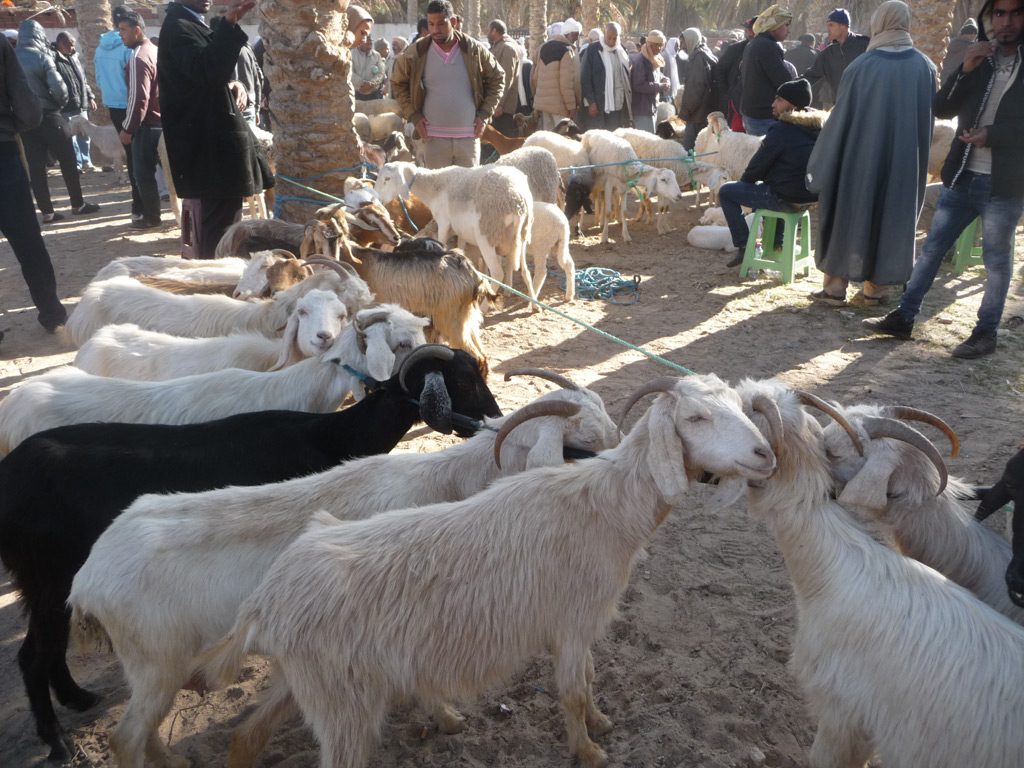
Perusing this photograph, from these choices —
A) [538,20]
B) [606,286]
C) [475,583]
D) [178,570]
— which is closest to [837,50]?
[606,286]

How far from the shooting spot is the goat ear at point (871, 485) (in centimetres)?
246

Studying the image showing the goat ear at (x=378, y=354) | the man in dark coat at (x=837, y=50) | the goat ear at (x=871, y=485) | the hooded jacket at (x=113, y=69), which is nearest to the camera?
the goat ear at (x=871, y=485)

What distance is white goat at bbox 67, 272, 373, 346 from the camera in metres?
4.38

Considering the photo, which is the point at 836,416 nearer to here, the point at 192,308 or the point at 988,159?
the point at 192,308

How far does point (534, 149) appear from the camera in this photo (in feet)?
28.2

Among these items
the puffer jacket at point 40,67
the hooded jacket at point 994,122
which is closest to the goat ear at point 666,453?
the hooded jacket at point 994,122

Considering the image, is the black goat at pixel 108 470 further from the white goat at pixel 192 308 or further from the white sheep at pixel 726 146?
the white sheep at pixel 726 146

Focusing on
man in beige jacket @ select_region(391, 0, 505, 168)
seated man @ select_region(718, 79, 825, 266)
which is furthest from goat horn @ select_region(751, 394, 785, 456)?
man in beige jacket @ select_region(391, 0, 505, 168)

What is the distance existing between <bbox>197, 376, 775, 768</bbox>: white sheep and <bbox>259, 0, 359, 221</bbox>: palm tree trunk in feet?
20.5

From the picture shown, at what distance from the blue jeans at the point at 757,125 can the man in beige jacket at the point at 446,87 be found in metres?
3.53

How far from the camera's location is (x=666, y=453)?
2.38 m

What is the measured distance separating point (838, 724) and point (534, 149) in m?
→ 7.27

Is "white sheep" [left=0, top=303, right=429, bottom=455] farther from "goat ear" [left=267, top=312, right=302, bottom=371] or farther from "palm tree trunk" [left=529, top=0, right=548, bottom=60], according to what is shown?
"palm tree trunk" [left=529, top=0, right=548, bottom=60]

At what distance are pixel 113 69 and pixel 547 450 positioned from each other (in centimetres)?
995
